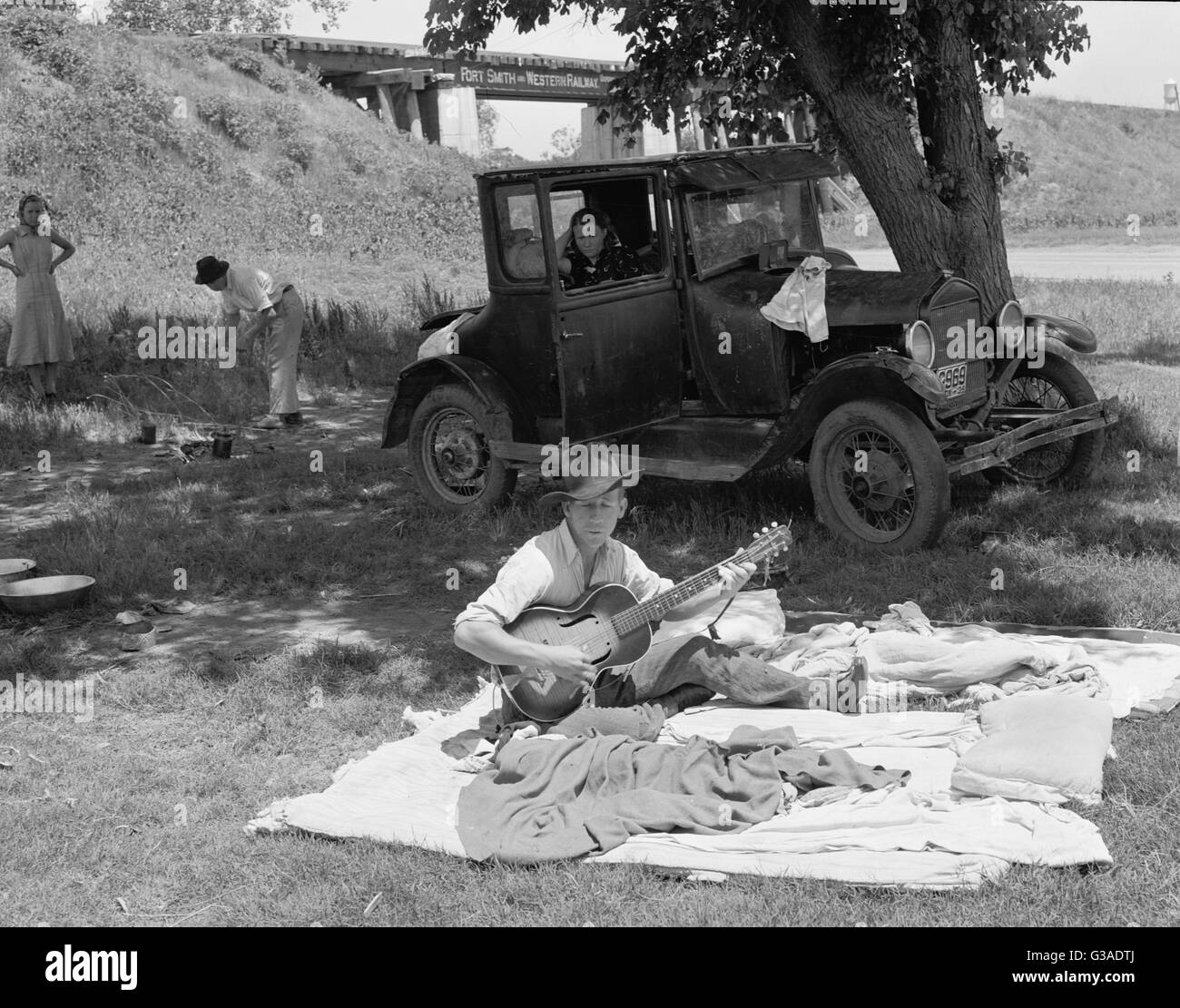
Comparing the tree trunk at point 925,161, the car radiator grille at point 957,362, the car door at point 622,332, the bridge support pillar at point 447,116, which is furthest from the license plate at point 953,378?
the bridge support pillar at point 447,116

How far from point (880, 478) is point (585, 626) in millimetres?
2833

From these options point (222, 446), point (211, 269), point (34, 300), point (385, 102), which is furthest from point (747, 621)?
point (385, 102)

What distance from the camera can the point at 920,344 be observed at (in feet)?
24.0

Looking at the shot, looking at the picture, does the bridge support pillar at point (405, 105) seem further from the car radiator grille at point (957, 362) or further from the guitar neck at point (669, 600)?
the guitar neck at point (669, 600)

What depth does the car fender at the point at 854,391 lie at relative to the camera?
7.05m

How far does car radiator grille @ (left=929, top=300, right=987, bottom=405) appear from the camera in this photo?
24.3 ft

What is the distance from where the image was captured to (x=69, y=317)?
15484 millimetres

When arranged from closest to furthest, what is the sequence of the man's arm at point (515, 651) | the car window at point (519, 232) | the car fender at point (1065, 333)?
the man's arm at point (515, 651), the car window at point (519, 232), the car fender at point (1065, 333)

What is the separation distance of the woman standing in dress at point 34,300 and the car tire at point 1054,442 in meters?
8.65

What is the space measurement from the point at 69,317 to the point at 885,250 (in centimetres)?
1721

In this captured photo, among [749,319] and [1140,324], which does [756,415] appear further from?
[1140,324]

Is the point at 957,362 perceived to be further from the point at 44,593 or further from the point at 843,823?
the point at 44,593

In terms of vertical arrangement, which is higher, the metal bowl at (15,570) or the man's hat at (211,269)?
the man's hat at (211,269)

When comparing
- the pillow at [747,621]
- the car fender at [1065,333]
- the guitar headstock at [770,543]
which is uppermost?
the car fender at [1065,333]
